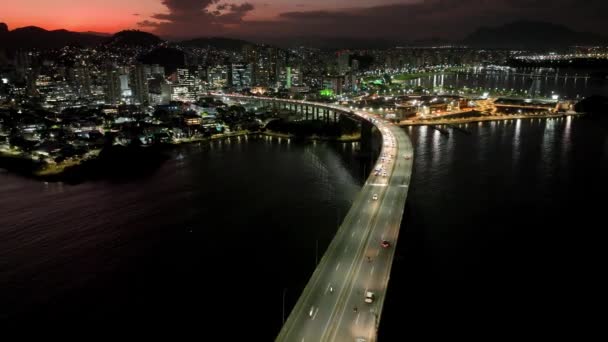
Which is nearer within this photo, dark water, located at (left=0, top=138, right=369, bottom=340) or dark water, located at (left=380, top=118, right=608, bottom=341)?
dark water, located at (left=380, top=118, right=608, bottom=341)

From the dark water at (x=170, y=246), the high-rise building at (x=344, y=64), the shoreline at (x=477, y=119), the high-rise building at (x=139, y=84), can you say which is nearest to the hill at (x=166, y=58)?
the high-rise building at (x=344, y=64)

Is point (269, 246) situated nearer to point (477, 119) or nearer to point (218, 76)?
point (477, 119)

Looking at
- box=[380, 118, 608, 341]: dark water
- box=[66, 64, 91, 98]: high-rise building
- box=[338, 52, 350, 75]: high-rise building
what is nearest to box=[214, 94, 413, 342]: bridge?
box=[380, 118, 608, 341]: dark water

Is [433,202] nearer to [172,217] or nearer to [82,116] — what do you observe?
[172,217]

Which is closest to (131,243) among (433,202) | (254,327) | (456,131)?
(254,327)

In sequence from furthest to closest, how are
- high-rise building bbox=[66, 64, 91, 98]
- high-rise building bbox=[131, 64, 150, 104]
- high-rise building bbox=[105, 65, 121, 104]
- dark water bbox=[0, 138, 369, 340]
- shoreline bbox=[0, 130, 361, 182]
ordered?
1. high-rise building bbox=[66, 64, 91, 98]
2. high-rise building bbox=[131, 64, 150, 104]
3. high-rise building bbox=[105, 65, 121, 104]
4. shoreline bbox=[0, 130, 361, 182]
5. dark water bbox=[0, 138, 369, 340]

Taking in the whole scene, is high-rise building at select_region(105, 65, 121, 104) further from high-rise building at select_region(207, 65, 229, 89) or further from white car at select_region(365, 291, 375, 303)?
white car at select_region(365, 291, 375, 303)

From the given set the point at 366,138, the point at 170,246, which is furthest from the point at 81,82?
the point at 170,246
